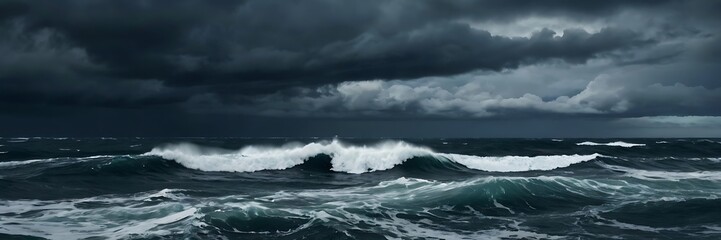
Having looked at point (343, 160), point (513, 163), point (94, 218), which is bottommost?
point (94, 218)

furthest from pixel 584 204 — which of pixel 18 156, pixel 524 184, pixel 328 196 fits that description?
pixel 18 156

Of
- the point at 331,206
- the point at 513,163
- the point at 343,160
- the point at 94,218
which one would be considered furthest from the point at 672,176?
the point at 94,218

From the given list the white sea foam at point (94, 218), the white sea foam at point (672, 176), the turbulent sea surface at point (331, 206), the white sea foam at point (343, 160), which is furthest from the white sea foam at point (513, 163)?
the white sea foam at point (94, 218)

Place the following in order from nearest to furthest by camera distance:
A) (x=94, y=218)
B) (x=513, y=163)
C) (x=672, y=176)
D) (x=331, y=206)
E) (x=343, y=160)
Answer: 1. (x=94, y=218)
2. (x=331, y=206)
3. (x=672, y=176)
4. (x=343, y=160)
5. (x=513, y=163)

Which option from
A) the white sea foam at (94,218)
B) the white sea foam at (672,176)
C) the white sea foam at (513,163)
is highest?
the white sea foam at (513,163)

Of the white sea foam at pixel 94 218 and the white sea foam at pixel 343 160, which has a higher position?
the white sea foam at pixel 343 160

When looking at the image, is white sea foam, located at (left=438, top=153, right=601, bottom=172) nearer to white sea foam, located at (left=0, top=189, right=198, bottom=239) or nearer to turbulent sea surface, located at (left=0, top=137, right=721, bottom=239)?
turbulent sea surface, located at (left=0, top=137, right=721, bottom=239)

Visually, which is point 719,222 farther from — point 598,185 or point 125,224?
point 125,224

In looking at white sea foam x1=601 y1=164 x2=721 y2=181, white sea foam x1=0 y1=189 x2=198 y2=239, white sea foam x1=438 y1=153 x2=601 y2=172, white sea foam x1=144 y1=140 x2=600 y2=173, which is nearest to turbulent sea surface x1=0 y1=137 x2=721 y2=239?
white sea foam x1=0 y1=189 x2=198 y2=239

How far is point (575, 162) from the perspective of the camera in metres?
36.1

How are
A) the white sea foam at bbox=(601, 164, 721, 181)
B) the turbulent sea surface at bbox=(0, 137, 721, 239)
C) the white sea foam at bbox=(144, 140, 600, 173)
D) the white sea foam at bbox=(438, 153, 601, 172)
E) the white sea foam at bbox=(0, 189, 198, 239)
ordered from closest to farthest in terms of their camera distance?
the white sea foam at bbox=(0, 189, 198, 239) < the turbulent sea surface at bbox=(0, 137, 721, 239) < the white sea foam at bbox=(601, 164, 721, 181) < the white sea foam at bbox=(144, 140, 600, 173) < the white sea foam at bbox=(438, 153, 601, 172)

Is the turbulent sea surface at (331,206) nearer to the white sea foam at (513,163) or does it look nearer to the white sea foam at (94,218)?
the white sea foam at (94,218)

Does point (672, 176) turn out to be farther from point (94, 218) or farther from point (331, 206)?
point (94, 218)

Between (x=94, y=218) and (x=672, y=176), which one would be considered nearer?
(x=94, y=218)
